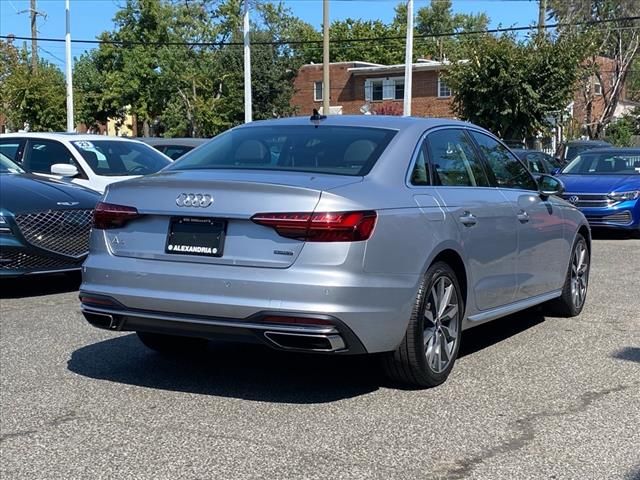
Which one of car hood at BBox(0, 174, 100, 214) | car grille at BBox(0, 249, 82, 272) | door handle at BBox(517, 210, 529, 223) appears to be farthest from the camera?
car hood at BBox(0, 174, 100, 214)

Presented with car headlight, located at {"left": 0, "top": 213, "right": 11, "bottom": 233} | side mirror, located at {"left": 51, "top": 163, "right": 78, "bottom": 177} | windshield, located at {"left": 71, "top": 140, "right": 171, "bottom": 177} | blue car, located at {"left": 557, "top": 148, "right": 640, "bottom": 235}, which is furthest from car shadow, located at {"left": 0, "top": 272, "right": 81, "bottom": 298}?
blue car, located at {"left": 557, "top": 148, "right": 640, "bottom": 235}

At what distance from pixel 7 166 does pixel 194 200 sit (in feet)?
20.3

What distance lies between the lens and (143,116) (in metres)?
47.3

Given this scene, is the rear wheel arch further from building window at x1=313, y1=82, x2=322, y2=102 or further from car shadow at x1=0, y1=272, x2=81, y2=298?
building window at x1=313, y1=82, x2=322, y2=102

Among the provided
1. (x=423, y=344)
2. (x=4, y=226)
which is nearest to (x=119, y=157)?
(x=4, y=226)

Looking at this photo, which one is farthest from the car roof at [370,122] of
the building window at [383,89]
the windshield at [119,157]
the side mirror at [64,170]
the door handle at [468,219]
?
the building window at [383,89]

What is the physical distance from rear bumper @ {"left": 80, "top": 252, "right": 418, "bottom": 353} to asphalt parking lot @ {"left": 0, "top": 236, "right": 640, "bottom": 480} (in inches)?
18.5

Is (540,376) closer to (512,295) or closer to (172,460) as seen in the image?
(512,295)

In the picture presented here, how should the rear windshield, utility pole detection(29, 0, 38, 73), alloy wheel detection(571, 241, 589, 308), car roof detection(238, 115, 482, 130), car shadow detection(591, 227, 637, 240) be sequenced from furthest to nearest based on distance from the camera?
utility pole detection(29, 0, 38, 73), car shadow detection(591, 227, 637, 240), alloy wheel detection(571, 241, 589, 308), car roof detection(238, 115, 482, 130), the rear windshield

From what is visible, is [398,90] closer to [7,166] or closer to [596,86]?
[596,86]

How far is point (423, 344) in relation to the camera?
4.98 m

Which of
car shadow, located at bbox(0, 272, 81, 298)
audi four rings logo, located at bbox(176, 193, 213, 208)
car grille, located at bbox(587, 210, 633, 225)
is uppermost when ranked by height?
audi four rings logo, located at bbox(176, 193, 213, 208)

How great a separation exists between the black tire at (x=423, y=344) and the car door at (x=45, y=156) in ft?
22.4

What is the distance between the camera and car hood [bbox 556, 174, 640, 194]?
14.3 metres
